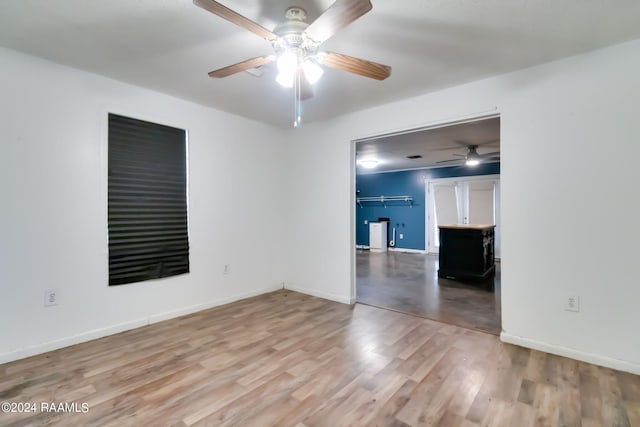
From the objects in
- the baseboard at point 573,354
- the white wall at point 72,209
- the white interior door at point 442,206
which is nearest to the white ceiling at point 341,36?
the white wall at point 72,209

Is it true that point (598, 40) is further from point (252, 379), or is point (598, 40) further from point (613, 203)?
point (252, 379)

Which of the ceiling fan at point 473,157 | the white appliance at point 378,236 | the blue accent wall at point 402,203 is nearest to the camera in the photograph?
the ceiling fan at point 473,157

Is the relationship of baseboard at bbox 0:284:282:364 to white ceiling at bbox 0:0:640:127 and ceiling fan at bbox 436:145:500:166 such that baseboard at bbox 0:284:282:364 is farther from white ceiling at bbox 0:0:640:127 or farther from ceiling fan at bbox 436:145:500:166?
ceiling fan at bbox 436:145:500:166

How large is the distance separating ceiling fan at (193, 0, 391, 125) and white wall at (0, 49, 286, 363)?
1.53m

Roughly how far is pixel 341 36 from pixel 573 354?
2973 millimetres

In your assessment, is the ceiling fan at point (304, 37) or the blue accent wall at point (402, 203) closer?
the ceiling fan at point (304, 37)

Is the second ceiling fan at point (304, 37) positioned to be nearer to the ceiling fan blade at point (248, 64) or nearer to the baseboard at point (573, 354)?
the ceiling fan blade at point (248, 64)

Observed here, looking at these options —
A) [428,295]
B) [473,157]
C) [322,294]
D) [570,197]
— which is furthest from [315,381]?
[473,157]

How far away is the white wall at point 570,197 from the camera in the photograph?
2.15 m

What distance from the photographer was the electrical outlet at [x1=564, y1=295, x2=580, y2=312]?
7.61ft

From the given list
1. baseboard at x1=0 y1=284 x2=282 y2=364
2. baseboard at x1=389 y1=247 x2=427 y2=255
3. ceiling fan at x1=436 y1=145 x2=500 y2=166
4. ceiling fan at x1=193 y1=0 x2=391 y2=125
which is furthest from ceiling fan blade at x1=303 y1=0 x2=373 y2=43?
baseboard at x1=389 y1=247 x2=427 y2=255

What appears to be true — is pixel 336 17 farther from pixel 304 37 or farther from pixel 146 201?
pixel 146 201

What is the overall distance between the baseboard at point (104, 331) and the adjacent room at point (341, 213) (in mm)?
17

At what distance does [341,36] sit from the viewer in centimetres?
203
